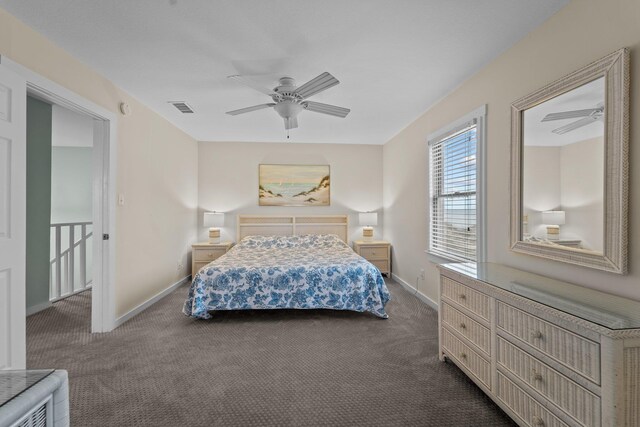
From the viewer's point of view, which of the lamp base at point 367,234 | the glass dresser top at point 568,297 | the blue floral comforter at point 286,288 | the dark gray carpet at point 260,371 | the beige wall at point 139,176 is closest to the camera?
the glass dresser top at point 568,297

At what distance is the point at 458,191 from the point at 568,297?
1754 millimetres

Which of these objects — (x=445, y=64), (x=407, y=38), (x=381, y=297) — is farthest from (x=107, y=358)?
(x=445, y=64)

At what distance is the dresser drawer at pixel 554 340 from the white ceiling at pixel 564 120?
108cm

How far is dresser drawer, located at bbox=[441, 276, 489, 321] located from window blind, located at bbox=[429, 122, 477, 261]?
0.74 metres

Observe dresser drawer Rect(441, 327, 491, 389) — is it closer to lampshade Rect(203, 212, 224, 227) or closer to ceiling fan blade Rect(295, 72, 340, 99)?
ceiling fan blade Rect(295, 72, 340, 99)

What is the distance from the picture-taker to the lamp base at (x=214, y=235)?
17.2 ft

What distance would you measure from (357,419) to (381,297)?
1782mm

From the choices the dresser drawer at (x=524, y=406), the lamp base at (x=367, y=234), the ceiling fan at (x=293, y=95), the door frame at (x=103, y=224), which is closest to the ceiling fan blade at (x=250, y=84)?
the ceiling fan at (x=293, y=95)

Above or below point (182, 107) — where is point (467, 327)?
below

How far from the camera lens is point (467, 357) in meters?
2.02

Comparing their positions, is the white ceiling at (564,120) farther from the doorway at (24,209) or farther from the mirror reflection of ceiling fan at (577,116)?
the doorway at (24,209)

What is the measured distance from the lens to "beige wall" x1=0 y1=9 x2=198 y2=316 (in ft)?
7.31

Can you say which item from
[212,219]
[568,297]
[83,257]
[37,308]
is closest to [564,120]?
[568,297]

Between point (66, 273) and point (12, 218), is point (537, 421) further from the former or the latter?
point (66, 273)
